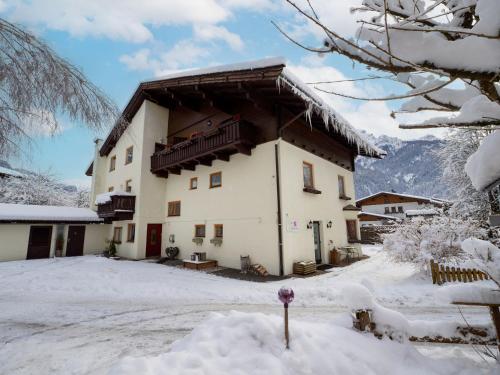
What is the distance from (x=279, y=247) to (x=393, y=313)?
727 centimetres

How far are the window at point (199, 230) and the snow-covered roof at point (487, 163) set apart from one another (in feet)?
41.6

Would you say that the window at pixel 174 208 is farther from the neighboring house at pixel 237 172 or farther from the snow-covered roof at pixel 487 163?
the snow-covered roof at pixel 487 163

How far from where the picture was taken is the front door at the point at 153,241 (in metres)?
16.0

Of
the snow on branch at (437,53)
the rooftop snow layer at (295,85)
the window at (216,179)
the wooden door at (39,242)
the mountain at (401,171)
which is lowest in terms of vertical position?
the wooden door at (39,242)

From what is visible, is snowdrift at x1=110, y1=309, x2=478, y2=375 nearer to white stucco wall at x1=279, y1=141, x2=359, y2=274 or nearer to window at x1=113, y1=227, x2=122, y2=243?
white stucco wall at x1=279, y1=141, x2=359, y2=274

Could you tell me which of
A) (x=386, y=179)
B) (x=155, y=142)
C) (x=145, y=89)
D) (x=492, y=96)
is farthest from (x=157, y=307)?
(x=386, y=179)

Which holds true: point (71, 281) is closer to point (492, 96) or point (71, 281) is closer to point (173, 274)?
point (173, 274)

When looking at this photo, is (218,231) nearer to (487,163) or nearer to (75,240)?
(487,163)

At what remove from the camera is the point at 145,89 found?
16.5 meters

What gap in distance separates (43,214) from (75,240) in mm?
2817

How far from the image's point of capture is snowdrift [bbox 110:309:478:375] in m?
2.71

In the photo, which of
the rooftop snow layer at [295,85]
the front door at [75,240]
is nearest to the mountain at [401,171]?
the rooftop snow layer at [295,85]

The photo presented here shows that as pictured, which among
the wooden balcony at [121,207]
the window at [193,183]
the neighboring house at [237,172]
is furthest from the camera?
the wooden balcony at [121,207]

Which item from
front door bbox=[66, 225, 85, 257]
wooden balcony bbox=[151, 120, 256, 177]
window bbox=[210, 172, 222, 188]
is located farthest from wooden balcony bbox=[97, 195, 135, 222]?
window bbox=[210, 172, 222, 188]
